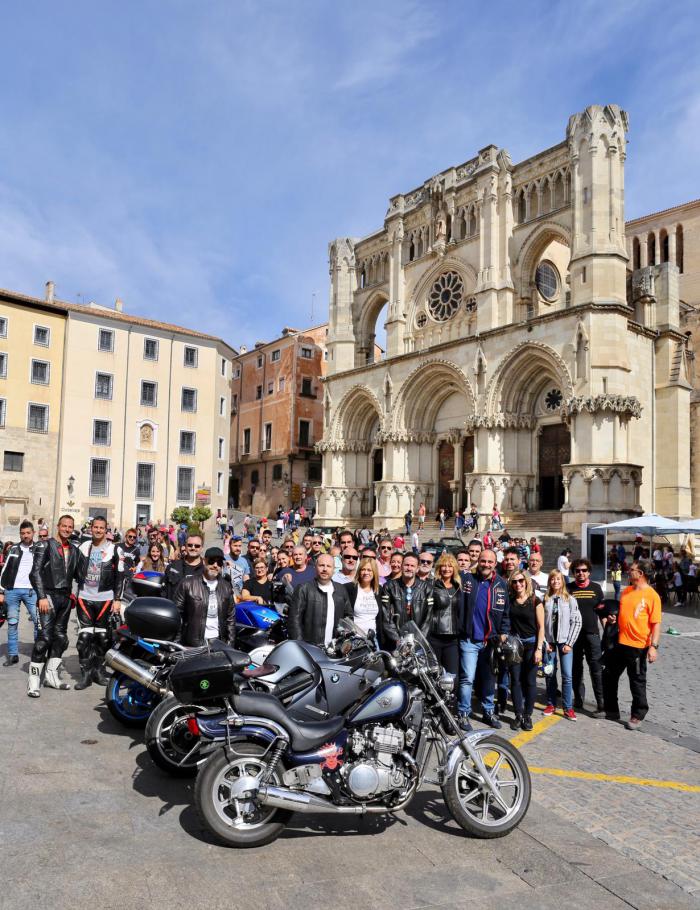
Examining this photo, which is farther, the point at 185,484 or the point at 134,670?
the point at 185,484

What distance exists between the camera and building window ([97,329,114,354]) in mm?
40469

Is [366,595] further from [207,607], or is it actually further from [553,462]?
[553,462]

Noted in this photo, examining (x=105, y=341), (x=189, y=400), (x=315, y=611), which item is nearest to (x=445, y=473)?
(x=189, y=400)

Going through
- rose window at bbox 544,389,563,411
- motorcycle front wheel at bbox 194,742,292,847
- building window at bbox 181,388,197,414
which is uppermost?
building window at bbox 181,388,197,414

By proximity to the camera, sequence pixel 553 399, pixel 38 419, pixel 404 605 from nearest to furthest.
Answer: pixel 404 605 → pixel 553 399 → pixel 38 419

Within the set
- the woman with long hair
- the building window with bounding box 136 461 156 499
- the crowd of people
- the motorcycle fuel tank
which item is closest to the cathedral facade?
the building window with bounding box 136 461 156 499

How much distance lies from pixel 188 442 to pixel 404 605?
1465 inches

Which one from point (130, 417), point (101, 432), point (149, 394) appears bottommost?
point (101, 432)

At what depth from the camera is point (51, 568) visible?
7855 mm

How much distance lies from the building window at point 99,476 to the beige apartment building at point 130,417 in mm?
55

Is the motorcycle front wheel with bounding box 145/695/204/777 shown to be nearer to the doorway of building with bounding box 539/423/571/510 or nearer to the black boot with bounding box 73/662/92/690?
the black boot with bounding box 73/662/92/690

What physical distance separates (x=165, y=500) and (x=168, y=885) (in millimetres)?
38529

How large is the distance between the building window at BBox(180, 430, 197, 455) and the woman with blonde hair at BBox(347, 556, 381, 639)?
36182 millimetres

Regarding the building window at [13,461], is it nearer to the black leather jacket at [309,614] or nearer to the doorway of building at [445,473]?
the doorway of building at [445,473]
